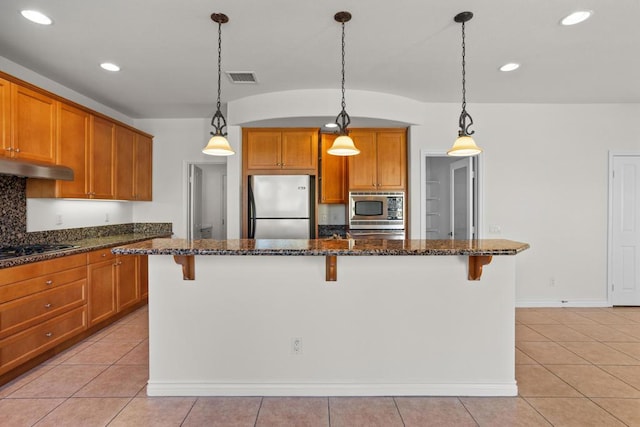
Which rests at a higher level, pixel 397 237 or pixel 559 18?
pixel 559 18

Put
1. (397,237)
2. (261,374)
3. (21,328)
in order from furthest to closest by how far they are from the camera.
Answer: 1. (397,237)
2. (21,328)
3. (261,374)

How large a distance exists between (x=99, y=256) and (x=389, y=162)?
3.47 meters

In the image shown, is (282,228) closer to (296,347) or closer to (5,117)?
(296,347)

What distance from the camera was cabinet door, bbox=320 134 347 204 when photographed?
15.7ft

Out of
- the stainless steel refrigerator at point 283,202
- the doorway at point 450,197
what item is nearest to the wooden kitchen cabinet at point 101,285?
the stainless steel refrigerator at point 283,202

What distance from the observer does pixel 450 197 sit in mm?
4922

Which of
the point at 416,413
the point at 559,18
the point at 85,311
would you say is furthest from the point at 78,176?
the point at 559,18

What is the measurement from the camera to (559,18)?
2.40 meters

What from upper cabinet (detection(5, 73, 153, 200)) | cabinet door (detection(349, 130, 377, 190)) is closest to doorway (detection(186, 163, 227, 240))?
upper cabinet (detection(5, 73, 153, 200))

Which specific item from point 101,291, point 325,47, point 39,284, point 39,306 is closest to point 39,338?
point 39,306

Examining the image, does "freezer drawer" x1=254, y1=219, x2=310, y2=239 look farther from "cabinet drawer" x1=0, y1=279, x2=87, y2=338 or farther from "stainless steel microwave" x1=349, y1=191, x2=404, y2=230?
"cabinet drawer" x1=0, y1=279, x2=87, y2=338

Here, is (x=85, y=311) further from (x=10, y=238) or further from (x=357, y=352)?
(x=357, y=352)

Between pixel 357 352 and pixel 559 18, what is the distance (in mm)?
2777

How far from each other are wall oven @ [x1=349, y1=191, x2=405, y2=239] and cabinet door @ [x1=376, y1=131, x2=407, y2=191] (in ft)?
0.45
